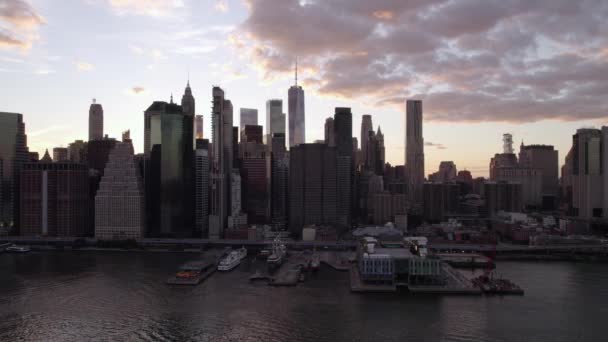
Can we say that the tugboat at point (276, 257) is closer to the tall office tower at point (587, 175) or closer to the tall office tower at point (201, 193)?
the tall office tower at point (201, 193)

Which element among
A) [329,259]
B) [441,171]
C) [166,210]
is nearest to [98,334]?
[329,259]

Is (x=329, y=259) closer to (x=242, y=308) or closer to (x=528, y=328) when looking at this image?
(x=242, y=308)

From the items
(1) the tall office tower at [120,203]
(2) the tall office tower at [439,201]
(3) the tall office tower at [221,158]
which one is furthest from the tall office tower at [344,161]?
(1) the tall office tower at [120,203]

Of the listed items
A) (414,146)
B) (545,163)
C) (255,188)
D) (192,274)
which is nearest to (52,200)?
(255,188)

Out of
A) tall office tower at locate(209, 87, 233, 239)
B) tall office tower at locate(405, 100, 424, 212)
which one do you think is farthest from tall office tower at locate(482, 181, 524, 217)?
tall office tower at locate(209, 87, 233, 239)

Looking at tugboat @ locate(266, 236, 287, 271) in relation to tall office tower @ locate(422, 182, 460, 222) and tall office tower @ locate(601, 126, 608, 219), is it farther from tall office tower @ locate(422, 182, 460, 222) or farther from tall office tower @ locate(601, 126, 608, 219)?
tall office tower @ locate(601, 126, 608, 219)
